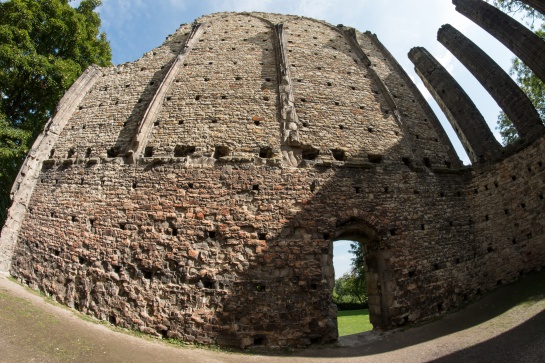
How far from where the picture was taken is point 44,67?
11812 millimetres

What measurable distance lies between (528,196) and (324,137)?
6.07 m

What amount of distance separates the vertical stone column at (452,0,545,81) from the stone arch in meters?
7.80

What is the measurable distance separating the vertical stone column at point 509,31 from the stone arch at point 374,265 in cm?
780

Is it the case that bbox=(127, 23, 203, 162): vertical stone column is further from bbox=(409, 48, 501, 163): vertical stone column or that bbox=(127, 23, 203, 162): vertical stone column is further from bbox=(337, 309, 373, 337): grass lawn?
bbox=(409, 48, 501, 163): vertical stone column

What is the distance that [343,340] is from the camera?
24.1 feet

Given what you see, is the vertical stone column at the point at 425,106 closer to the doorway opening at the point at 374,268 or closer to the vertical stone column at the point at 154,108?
the doorway opening at the point at 374,268

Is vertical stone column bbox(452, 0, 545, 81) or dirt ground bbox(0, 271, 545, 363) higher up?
vertical stone column bbox(452, 0, 545, 81)

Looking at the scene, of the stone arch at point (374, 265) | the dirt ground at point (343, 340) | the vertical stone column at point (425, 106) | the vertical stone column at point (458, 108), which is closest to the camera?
the dirt ground at point (343, 340)

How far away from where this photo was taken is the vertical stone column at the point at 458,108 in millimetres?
10195

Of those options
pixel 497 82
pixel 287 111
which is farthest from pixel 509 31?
pixel 287 111

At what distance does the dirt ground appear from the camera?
5074mm

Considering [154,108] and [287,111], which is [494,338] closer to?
[287,111]

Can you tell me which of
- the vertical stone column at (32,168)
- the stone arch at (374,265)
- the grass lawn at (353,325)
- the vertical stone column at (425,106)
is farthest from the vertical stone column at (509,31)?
the vertical stone column at (32,168)

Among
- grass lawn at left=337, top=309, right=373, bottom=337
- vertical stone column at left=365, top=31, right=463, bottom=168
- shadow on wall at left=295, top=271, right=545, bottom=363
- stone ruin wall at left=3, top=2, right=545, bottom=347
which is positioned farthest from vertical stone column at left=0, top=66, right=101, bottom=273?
vertical stone column at left=365, top=31, right=463, bottom=168
